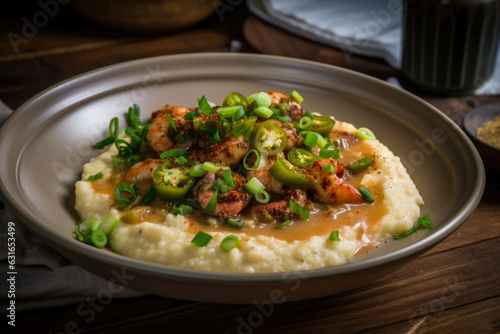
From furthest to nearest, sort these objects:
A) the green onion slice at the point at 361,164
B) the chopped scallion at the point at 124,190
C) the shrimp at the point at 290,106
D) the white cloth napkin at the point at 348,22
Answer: the white cloth napkin at the point at 348,22 → the shrimp at the point at 290,106 → the green onion slice at the point at 361,164 → the chopped scallion at the point at 124,190

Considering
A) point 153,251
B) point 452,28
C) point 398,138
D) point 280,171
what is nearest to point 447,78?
point 452,28

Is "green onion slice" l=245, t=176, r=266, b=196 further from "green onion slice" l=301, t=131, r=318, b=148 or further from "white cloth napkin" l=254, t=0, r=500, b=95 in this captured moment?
"white cloth napkin" l=254, t=0, r=500, b=95

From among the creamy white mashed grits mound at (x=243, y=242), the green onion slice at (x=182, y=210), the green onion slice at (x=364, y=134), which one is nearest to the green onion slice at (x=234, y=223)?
the creamy white mashed grits mound at (x=243, y=242)

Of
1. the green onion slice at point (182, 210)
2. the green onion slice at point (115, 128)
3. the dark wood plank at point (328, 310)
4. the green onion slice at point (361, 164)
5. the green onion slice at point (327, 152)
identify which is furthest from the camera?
the green onion slice at point (115, 128)

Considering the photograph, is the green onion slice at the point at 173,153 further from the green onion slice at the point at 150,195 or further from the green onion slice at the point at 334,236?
the green onion slice at the point at 334,236

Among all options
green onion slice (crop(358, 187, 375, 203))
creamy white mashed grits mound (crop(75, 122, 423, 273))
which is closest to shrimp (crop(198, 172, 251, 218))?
creamy white mashed grits mound (crop(75, 122, 423, 273))
